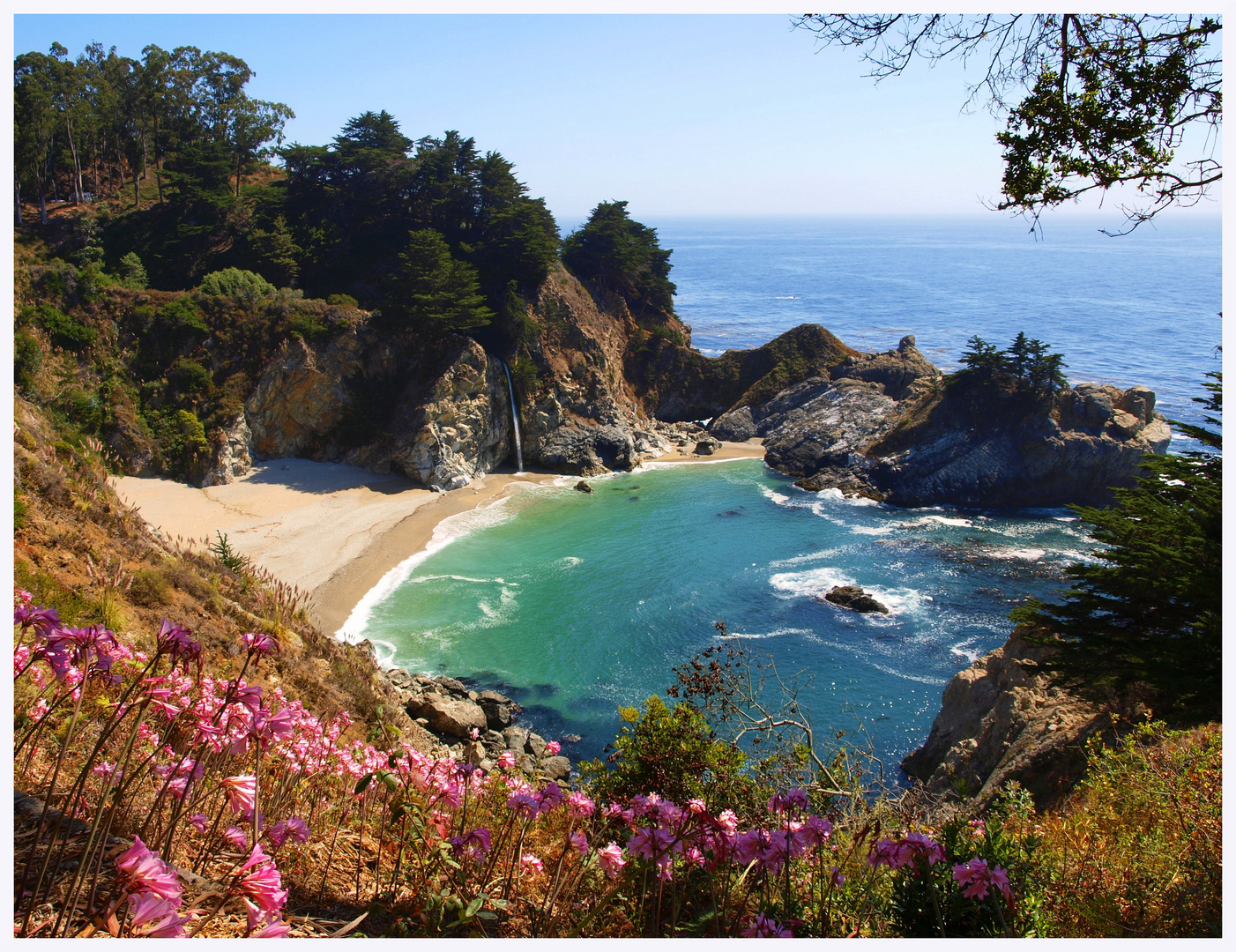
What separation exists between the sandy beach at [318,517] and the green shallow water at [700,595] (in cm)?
109

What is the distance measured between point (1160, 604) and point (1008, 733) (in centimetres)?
374

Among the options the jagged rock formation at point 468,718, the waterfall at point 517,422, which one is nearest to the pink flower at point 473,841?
the jagged rock formation at point 468,718

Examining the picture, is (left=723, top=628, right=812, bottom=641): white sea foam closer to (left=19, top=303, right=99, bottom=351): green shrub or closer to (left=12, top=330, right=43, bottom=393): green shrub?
(left=12, top=330, right=43, bottom=393): green shrub

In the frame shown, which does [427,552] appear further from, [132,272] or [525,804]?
[525,804]

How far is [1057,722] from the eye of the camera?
32.8ft

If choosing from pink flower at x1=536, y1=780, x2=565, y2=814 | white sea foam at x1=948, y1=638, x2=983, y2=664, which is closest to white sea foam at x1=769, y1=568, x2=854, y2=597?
white sea foam at x1=948, y1=638, x2=983, y2=664

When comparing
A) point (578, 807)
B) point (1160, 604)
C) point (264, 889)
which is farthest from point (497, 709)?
point (264, 889)

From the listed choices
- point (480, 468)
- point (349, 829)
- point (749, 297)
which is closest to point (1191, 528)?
point (349, 829)

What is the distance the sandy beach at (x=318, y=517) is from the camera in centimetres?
2384

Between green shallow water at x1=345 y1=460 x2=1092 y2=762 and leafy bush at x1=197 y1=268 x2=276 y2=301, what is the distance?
1559 centimetres

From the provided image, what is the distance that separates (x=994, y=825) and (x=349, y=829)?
3.79 metres

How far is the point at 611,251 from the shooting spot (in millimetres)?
45438

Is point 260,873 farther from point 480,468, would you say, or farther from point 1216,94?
point 480,468

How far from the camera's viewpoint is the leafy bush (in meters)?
33.8
